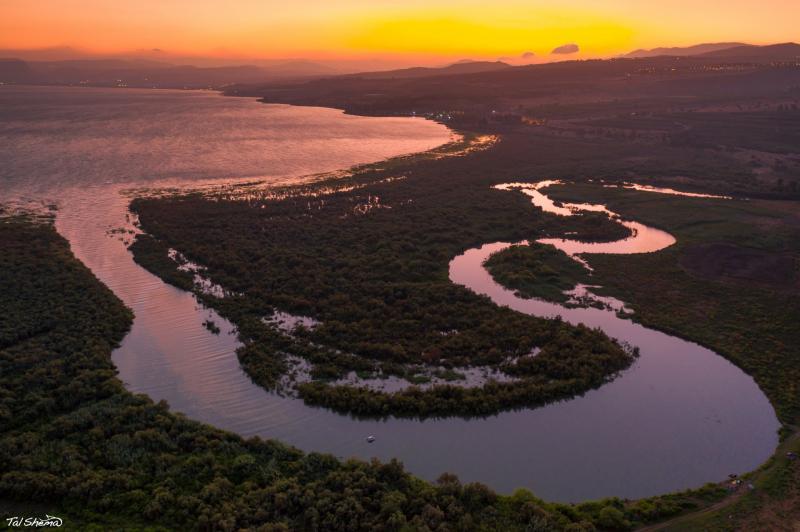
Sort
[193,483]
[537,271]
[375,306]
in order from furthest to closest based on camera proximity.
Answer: [537,271] < [375,306] < [193,483]

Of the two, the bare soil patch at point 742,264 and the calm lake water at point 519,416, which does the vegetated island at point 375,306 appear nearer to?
the calm lake water at point 519,416

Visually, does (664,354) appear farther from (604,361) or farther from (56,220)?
(56,220)

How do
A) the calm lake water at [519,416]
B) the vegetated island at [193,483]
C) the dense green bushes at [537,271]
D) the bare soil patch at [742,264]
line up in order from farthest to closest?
1. the bare soil patch at [742,264]
2. the dense green bushes at [537,271]
3. the calm lake water at [519,416]
4. the vegetated island at [193,483]

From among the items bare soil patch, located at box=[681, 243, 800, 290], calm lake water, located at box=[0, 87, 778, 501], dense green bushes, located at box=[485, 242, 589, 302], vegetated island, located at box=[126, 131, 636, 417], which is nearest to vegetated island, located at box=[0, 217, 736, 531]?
calm lake water, located at box=[0, 87, 778, 501]

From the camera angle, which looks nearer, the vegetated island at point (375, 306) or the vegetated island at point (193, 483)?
the vegetated island at point (193, 483)

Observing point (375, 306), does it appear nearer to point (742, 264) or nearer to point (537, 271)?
point (537, 271)

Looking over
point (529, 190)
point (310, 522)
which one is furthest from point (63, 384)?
point (529, 190)

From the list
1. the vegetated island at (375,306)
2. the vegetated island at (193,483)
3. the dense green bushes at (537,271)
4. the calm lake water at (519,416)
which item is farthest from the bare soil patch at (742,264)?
the vegetated island at (193,483)

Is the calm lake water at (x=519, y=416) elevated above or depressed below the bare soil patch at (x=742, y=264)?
below

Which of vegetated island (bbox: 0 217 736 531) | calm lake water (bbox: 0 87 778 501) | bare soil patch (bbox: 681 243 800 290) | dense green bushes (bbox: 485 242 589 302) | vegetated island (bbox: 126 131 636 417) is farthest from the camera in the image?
bare soil patch (bbox: 681 243 800 290)

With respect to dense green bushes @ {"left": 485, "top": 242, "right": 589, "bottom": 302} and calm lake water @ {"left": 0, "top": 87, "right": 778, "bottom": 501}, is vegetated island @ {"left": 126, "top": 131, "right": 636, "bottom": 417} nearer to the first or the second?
calm lake water @ {"left": 0, "top": 87, "right": 778, "bottom": 501}

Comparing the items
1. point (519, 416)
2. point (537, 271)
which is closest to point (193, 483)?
point (519, 416)
